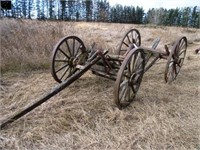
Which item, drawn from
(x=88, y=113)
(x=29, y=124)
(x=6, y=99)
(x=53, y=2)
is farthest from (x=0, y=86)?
(x=53, y=2)

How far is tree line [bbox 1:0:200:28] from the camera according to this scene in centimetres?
780

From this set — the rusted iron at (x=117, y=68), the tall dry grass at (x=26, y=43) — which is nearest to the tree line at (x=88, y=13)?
the tall dry grass at (x=26, y=43)

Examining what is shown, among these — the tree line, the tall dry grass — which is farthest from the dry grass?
the tree line

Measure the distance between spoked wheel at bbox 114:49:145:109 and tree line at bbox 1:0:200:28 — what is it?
14.9 feet

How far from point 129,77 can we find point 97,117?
752 mm

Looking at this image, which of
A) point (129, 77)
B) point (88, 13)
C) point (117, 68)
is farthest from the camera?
point (88, 13)

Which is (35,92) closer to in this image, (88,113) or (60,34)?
(88,113)

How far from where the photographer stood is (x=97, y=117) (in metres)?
3.18

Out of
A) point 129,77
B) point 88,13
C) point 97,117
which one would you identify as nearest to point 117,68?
point 129,77

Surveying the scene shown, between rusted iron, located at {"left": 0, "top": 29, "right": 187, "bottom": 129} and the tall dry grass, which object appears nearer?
rusted iron, located at {"left": 0, "top": 29, "right": 187, "bottom": 129}

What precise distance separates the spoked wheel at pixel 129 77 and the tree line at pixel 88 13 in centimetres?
454

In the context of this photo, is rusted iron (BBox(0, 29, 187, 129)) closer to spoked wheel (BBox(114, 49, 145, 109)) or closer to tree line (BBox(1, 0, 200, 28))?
spoked wheel (BBox(114, 49, 145, 109))

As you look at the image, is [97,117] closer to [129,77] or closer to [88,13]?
[129,77]

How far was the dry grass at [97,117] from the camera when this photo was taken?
8.86 ft
